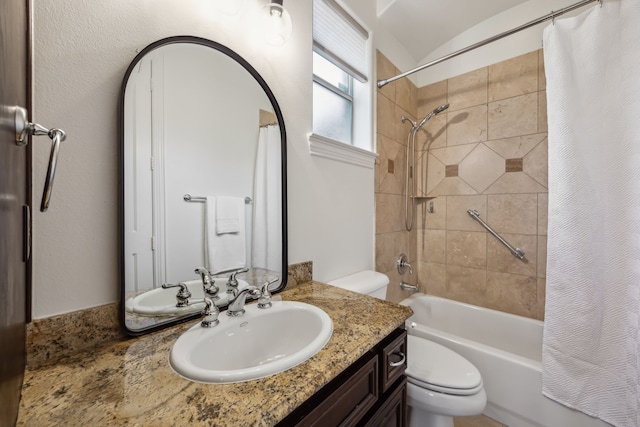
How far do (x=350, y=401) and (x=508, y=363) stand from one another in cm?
121

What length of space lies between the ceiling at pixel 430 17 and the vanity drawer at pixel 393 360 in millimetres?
1986

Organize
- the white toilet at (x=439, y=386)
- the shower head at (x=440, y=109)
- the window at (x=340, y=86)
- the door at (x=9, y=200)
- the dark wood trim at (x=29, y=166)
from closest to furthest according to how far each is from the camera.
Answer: the door at (x=9, y=200) < the dark wood trim at (x=29, y=166) < the white toilet at (x=439, y=386) < the window at (x=340, y=86) < the shower head at (x=440, y=109)

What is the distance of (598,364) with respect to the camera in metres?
1.22

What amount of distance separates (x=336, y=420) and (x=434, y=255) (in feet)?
6.07

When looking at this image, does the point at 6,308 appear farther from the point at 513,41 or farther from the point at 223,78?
the point at 513,41

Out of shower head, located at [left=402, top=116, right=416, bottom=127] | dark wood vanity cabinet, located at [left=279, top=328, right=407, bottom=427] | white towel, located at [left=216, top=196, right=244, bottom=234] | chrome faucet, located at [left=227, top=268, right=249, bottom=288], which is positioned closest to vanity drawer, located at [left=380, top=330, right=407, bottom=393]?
dark wood vanity cabinet, located at [left=279, top=328, right=407, bottom=427]

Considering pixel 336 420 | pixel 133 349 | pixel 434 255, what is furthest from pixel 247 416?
pixel 434 255

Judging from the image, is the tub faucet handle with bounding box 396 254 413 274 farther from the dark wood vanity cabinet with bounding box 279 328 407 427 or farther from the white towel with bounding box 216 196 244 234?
the white towel with bounding box 216 196 244 234

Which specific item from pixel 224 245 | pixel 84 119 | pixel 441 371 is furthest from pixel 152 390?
pixel 441 371

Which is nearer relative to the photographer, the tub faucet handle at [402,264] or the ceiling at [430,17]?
the ceiling at [430,17]

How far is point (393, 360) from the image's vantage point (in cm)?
84

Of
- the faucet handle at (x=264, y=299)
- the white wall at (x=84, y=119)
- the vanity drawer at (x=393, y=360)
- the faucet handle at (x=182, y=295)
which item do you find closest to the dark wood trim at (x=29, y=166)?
the white wall at (x=84, y=119)

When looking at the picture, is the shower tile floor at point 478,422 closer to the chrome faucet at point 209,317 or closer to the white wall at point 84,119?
the chrome faucet at point 209,317

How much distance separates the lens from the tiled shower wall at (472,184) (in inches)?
69.9
